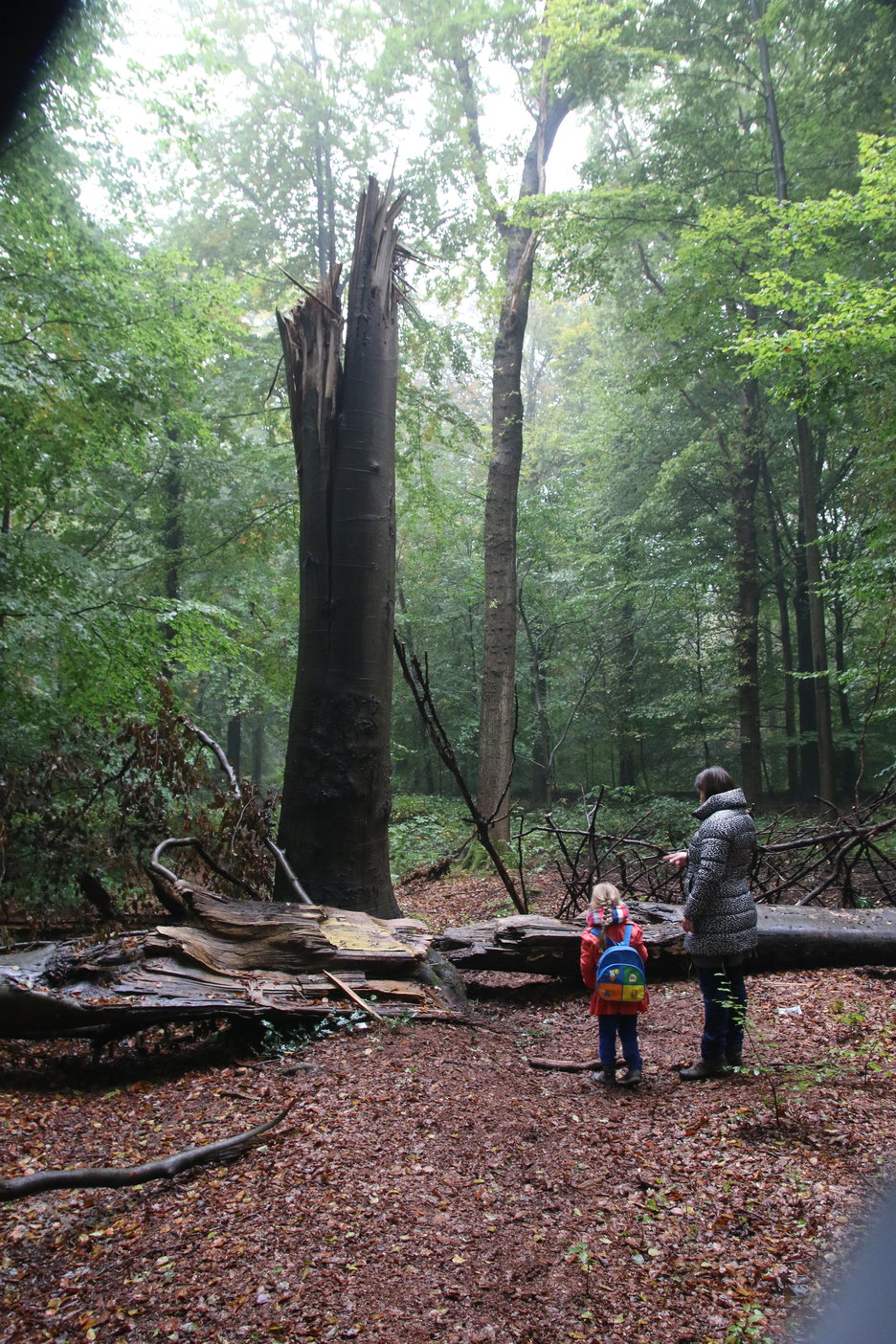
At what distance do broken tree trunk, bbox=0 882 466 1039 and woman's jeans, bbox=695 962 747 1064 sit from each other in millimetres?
1568

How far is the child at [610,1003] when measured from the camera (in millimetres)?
4086

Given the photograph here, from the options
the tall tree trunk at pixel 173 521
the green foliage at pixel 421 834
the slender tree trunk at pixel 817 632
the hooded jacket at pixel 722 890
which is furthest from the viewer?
the tall tree trunk at pixel 173 521

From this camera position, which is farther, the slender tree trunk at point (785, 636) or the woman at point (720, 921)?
the slender tree trunk at point (785, 636)

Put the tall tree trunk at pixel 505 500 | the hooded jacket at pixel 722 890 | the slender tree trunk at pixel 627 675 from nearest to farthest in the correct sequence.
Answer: the hooded jacket at pixel 722 890 < the tall tree trunk at pixel 505 500 < the slender tree trunk at pixel 627 675

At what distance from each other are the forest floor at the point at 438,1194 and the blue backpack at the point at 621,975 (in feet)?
1.62

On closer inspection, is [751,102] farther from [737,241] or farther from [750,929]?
[750,929]

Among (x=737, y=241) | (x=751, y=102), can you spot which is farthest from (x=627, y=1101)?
(x=751, y=102)

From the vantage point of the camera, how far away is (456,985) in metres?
5.04

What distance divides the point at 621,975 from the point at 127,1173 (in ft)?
8.24

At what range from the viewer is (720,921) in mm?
4180

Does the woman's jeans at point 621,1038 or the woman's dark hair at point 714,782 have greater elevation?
the woman's dark hair at point 714,782

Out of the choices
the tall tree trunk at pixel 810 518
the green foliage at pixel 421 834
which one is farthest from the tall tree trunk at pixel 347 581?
the tall tree trunk at pixel 810 518

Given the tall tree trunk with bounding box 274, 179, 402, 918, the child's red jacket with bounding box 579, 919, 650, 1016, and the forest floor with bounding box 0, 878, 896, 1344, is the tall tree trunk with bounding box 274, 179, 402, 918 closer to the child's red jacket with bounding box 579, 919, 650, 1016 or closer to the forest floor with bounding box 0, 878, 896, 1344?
the forest floor with bounding box 0, 878, 896, 1344

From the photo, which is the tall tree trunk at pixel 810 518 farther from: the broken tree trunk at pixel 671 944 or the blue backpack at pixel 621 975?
the blue backpack at pixel 621 975
